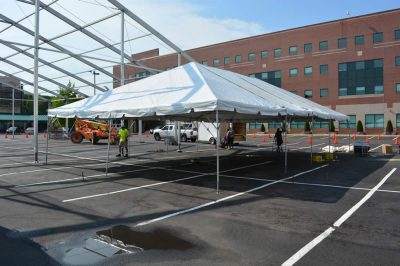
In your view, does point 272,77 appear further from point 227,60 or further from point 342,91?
point 342,91

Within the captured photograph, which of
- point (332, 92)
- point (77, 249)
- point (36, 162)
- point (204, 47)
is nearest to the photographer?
point (77, 249)

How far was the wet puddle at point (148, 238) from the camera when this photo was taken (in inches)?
253

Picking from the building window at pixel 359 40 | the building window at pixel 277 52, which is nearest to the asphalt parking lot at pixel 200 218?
the building window at pixel 359 40

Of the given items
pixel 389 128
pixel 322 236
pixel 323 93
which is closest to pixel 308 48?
pixel 323 93

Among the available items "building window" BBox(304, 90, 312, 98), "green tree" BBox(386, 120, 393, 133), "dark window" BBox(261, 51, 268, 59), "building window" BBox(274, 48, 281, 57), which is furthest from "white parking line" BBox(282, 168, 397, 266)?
"dark window" BBox(261, 51, 268, 59)

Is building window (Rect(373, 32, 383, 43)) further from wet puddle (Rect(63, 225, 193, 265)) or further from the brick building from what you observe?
wet puddle (Rect(63, 225, 193, 265))

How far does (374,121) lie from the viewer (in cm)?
5816

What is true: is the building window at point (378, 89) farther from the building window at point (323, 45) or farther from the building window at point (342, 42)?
the building window at point (323, 45)

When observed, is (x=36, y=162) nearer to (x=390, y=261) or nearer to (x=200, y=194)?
(x=200, y=194)

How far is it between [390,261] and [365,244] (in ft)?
2.68

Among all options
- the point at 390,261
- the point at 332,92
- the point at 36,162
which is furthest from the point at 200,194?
the point at 332,92

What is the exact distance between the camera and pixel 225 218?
828 centimetres

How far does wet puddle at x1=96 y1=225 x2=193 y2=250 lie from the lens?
6434mm

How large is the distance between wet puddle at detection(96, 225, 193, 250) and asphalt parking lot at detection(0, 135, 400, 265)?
0.02 meters
